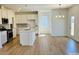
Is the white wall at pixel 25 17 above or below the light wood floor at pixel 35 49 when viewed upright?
above

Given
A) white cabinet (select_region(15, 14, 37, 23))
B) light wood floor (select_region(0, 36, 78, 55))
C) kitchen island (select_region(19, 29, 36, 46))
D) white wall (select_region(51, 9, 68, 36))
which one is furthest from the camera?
white cabinet (select_region(15, 14, 37, 23))

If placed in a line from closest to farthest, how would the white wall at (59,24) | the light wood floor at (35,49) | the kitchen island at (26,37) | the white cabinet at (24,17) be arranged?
the light wood floor at (35,49) < the kitchen island at (26,37) < the white wall at (59,24) < the white cabinet at (24,17)

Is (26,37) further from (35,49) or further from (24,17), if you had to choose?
(24,17)

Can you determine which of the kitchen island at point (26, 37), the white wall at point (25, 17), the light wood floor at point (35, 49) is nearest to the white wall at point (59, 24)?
the white wall at point (25, 17)

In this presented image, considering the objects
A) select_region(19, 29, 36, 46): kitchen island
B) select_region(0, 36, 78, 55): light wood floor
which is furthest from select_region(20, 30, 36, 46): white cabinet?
select_region(0, 36, 78, 55): light wood floor

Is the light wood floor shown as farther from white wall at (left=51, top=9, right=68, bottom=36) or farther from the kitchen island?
white wall at (left=51, top=9, right=68, bottom=36)

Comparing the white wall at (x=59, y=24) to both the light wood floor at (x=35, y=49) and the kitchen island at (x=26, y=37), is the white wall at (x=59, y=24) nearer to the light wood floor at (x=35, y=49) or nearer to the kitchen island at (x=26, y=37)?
A: the light wood floor at (x=35, y=49)

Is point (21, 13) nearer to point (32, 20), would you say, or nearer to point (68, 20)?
point (32, 20)

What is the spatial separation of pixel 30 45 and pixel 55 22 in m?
5.31

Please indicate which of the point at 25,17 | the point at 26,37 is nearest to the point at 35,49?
the point at 26,37

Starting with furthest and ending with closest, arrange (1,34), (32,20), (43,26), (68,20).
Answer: (43,26) < (32,20) < (68,20) < (1,34)

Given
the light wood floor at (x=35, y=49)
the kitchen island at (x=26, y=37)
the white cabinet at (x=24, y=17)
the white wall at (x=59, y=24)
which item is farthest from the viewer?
the white cabinet at (x=24, y=17)

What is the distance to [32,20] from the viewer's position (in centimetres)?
1434
